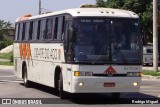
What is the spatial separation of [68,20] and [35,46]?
473 centimetres

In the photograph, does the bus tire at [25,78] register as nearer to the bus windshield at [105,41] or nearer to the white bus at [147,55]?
the bus windshield at [105,41]

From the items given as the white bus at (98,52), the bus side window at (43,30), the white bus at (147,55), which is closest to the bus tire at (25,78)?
the bus side window at (43,30)

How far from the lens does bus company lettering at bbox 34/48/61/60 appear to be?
690 inches

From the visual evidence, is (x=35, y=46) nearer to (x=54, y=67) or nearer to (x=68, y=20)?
(x=54, y=67)

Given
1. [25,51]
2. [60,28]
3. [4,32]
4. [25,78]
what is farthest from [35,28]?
[4,32]

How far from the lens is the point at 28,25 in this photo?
22.6m

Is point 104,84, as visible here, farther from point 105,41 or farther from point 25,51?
point 25,51

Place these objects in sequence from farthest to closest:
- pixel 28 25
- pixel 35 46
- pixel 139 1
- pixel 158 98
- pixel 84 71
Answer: pixel 139 1
pixel 28 25
pixel 35 46
pixel 158 98
pixel 84 71

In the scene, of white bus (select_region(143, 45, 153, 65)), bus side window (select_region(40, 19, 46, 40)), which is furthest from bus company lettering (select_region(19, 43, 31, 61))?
white bus (select_region(143, 45, 153, 65))

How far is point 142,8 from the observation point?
4797cm

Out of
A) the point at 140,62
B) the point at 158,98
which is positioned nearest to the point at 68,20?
the point at 140,62

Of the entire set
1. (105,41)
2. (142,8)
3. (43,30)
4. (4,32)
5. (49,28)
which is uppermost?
(142,8)

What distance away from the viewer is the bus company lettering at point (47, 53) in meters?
→ 17.5

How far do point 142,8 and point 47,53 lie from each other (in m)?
30.1
